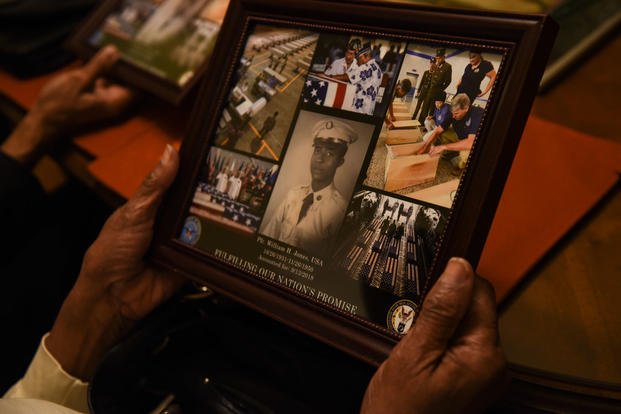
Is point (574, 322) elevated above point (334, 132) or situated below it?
below

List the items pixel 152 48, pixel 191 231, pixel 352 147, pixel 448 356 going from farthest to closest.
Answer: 1. pixel 152 48
2. pixel 191 231
3. pixel 352 147
4. pixel 448 356

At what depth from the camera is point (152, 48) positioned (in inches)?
48.7

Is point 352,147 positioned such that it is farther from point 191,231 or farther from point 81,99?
point 81,99

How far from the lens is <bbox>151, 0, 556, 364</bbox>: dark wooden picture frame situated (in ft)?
1.85

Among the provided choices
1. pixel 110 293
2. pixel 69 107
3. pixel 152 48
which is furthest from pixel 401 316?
pixel 69 107

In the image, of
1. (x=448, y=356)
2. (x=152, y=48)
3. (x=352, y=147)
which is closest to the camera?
(x=448, y=356)

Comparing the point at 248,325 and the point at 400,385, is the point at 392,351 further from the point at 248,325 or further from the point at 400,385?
the point at 248,325

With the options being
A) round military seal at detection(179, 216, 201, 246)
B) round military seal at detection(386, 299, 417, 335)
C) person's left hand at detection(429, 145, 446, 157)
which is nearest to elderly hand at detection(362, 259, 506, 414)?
round military seal at detection(386, 299, 417, 335)

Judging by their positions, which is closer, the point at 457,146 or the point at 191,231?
the point at 457,146

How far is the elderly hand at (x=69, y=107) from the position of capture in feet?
4.20

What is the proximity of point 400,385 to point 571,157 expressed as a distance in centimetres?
55

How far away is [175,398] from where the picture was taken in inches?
30.3

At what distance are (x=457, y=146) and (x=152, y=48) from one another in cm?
93

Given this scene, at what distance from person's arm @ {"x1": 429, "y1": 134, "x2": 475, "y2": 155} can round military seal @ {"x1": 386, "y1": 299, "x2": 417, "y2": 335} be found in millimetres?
193
